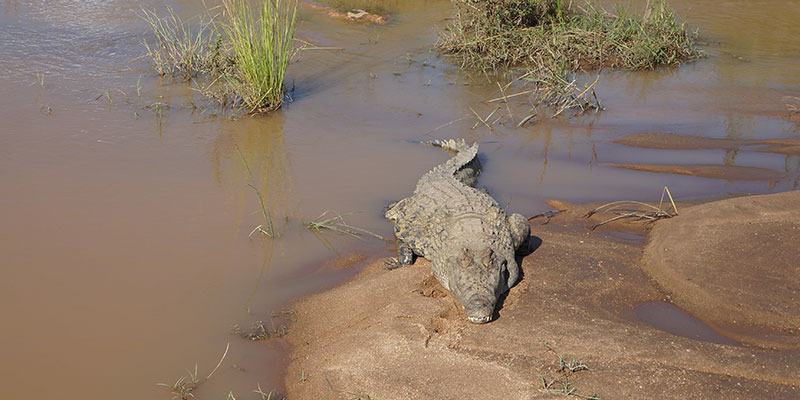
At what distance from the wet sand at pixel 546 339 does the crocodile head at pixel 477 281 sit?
91 mm

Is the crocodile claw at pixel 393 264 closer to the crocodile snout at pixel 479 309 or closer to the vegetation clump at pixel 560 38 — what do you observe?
the crocodile snout at pixel 479 309

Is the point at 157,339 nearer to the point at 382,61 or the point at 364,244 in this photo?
the point at 364,244

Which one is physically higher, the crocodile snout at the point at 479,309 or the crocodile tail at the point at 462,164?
the crocodile tail at the point at 462,164

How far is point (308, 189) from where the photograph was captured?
539 centimetres

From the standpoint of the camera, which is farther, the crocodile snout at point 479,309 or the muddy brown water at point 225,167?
the muddy brown water at point 225,167

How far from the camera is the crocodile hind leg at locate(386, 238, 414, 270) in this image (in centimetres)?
440

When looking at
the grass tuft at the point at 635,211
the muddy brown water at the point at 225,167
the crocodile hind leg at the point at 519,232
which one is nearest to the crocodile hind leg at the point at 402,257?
the muddy brown water at the point at 225,167

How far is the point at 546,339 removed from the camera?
3.37 metres

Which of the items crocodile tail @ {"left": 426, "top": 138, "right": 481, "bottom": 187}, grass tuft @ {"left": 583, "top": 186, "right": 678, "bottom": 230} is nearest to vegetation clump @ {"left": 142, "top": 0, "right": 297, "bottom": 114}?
crocodile tail @ {"left": 426, "top": 138, "right": 481, "bottom": 187}

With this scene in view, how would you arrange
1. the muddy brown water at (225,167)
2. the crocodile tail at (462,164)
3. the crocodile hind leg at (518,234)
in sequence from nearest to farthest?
1. the muddy brown water at (225,167)
2. the crocodile hind leg at (518,234)
3. the crocodile tail at (462,164)

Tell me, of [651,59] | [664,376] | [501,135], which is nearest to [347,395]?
[664,376]

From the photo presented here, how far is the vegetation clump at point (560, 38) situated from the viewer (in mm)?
8008

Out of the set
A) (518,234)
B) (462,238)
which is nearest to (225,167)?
(462,238)

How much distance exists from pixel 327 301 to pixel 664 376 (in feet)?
6.45
